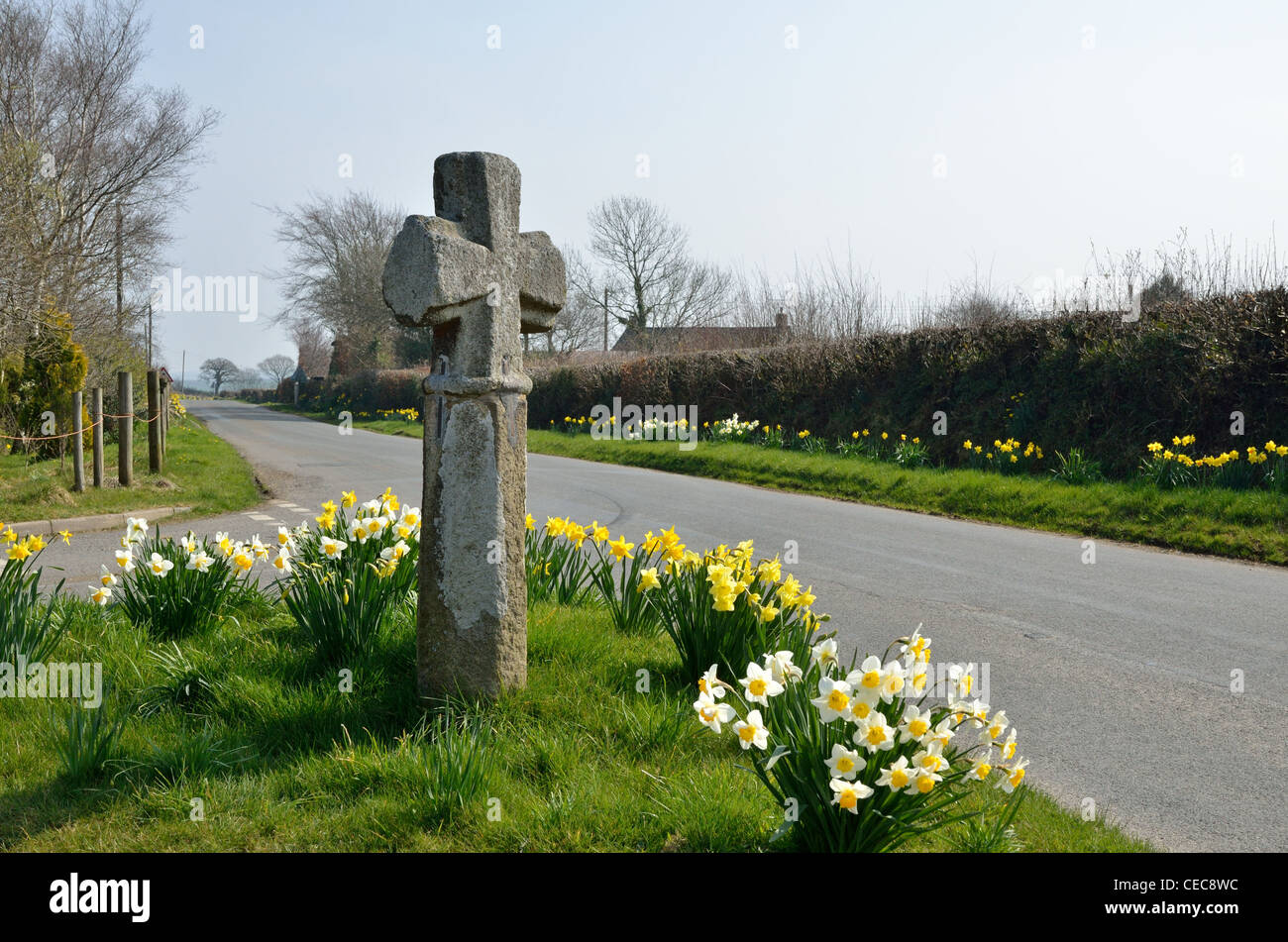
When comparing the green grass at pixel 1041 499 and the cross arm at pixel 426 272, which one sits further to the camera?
the green grass at pixel 1041 499

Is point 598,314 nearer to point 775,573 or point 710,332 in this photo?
point 710,332

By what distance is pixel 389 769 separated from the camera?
3139mm

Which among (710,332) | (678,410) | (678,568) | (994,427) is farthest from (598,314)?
(678,568)

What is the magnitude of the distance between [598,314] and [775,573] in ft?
117

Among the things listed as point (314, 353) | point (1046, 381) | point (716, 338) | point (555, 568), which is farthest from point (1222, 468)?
point (314, 353)

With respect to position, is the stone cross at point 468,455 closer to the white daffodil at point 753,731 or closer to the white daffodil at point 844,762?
the white daffodil at point 753,731

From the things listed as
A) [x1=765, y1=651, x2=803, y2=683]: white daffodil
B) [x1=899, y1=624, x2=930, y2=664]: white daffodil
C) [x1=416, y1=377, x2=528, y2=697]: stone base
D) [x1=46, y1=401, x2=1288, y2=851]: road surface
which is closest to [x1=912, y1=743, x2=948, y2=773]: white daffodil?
[x1=899, y1=624, x2=930, y2=664]: white daffodil

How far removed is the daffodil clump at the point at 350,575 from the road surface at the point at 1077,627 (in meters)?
2.68

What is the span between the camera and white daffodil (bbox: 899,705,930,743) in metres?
2.52

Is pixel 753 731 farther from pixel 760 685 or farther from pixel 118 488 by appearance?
pixel 118 488

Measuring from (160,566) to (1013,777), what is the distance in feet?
13.9

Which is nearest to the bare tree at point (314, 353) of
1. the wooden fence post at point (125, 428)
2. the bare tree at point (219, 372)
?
the bare tree at point (219, 372)

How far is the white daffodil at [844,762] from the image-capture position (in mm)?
2482

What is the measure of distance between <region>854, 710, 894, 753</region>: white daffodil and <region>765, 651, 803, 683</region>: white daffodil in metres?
0.43
